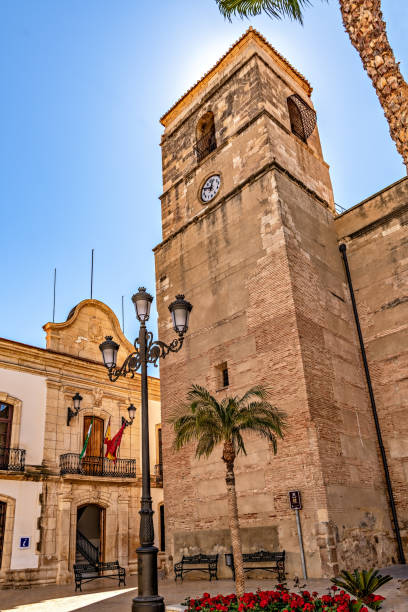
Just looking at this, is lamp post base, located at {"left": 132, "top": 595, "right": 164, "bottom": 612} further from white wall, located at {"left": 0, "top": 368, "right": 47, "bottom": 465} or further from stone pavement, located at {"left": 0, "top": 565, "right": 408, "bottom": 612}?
white wall, located at {"left": 0, "top": 368, "right": 47, "bottom": 465}

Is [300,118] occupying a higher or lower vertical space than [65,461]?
higher

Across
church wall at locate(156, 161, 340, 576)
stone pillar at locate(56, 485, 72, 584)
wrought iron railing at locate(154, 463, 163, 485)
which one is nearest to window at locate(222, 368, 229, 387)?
church wall at locate(156, 161, 340, 576)

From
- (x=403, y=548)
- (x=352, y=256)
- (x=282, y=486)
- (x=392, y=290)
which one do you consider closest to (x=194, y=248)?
(x=352, y=256)

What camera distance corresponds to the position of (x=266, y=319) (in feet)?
46.2

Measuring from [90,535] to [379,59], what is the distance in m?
19.7

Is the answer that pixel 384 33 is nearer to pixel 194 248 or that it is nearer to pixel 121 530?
pixel 194 248

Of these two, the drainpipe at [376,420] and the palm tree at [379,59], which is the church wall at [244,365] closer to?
the drainpipe at [376,420]

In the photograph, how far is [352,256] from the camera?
16594 millimetres

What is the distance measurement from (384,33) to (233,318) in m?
8.52

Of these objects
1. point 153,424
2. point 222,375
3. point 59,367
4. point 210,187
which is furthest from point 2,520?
point 210,187

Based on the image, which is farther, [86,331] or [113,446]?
[86,331]

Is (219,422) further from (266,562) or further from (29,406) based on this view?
(29,406)

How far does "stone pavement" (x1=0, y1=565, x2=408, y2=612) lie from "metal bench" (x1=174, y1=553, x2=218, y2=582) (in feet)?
0.83

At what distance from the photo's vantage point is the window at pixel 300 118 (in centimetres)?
1908
